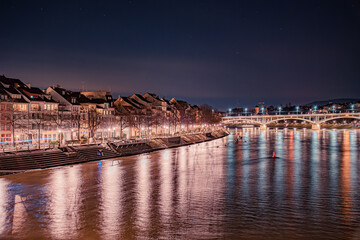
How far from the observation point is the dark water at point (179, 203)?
1628 cm

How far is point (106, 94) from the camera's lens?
72750 mm

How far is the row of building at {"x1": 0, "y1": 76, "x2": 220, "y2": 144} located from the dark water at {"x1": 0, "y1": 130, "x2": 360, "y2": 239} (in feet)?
49.1

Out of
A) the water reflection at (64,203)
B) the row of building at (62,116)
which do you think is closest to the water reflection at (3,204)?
the water reflection at (64,203)

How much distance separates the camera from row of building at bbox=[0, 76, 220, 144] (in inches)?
1855

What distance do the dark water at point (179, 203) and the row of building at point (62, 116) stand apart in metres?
15.0

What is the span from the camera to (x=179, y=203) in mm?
21547

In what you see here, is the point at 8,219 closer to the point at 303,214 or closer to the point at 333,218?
the point at 303,214

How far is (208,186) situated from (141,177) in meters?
7.76

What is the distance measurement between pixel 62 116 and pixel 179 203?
40.7 metres

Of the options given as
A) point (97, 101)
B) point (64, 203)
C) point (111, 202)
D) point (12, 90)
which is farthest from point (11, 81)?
point (111, 202)

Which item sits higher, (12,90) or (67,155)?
(12,90)

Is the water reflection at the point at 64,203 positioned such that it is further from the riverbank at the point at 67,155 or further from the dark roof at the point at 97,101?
the dark roof at the point at 97,101

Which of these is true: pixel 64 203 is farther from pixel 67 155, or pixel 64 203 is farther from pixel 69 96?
pixel 69 96

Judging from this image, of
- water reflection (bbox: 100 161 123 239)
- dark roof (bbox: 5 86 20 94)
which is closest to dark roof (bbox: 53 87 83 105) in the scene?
dark roof (bbox: 5 86 20 94)
